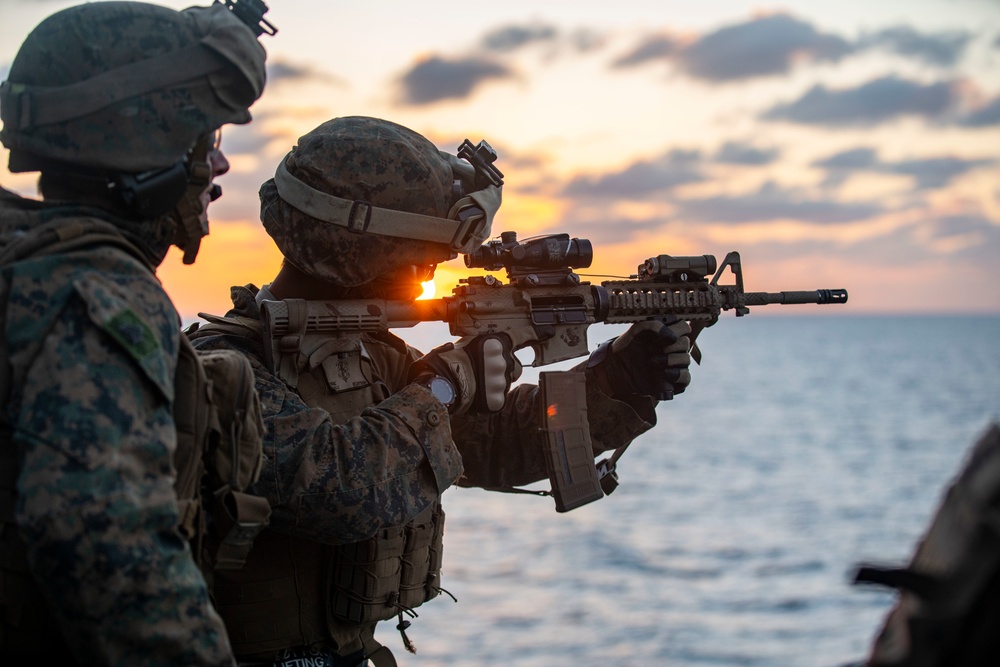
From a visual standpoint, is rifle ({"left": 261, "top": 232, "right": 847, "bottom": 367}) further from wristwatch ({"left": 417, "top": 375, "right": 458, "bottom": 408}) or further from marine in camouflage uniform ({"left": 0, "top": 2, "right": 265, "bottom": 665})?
marine in camouflage uniform ({"left": 0, "top": 2, "right": 265, "bottom": 665})

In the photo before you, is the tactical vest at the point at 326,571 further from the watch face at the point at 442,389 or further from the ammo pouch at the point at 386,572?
the watch face at the point at 442,389

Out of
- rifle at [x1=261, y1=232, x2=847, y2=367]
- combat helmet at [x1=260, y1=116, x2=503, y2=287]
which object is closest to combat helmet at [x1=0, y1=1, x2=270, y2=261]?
combat helmet at [x1=260, y1=116, x2=503, y2=287]

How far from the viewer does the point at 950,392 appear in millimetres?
68375

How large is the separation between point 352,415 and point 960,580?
280 centimetres

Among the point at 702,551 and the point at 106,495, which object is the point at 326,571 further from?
the point at 702,551

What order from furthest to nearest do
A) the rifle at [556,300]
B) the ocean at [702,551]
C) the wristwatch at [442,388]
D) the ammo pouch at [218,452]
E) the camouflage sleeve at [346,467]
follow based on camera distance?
the ocean at [702,551] → the rifle at [556,300] → the wristwatch at [442,388] → the camouflage sleeve at [346,467] → the ammo pouch at [218,452]

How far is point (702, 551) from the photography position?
26547 millimetres

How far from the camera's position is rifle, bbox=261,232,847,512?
483 centimetres

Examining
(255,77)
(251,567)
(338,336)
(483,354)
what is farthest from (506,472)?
(255,77)

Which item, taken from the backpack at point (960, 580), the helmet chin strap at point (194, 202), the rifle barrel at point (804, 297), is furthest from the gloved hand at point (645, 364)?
the backpack at point (960, 580)

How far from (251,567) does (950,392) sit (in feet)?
232

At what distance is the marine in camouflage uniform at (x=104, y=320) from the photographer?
2.27 m

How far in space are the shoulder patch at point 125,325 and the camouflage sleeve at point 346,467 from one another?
45.1 inches

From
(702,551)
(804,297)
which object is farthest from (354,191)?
(702,551)
